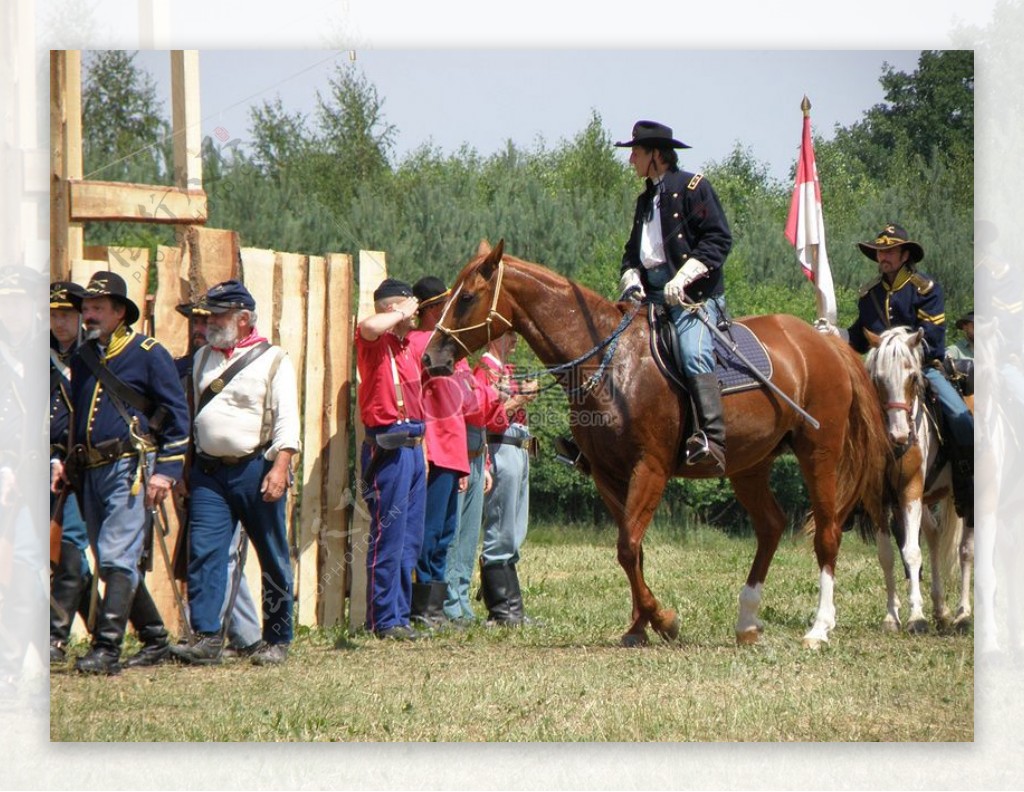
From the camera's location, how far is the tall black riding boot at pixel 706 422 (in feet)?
32.6

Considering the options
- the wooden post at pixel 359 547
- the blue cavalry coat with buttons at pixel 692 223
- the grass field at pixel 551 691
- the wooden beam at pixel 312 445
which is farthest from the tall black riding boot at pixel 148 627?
the blue cavalry coat with buttons at pixel 692 223

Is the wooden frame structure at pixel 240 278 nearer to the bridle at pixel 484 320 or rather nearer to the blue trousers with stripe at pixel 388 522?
the blue trousers with stripe at pixel 388 522

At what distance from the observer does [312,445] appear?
1095 cm

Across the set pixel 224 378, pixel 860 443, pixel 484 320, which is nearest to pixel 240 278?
pixel 224 378

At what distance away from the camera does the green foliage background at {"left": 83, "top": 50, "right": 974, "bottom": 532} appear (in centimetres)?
962

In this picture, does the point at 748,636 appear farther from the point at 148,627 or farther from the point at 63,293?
the point at 63,293

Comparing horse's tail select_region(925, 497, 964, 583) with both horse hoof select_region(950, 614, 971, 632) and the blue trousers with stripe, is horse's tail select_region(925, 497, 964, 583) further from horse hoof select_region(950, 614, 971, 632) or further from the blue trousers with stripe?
the blue trousers with stripe

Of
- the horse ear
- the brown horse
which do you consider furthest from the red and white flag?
the horse ear

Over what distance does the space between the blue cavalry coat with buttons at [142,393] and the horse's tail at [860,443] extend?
441 cm

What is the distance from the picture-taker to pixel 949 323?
36.7ft

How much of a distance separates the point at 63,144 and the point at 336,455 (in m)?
2.91

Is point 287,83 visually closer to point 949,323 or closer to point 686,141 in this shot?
point 686,141

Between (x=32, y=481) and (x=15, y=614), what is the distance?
73 centimetres

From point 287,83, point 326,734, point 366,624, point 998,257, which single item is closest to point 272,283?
point 287,83
